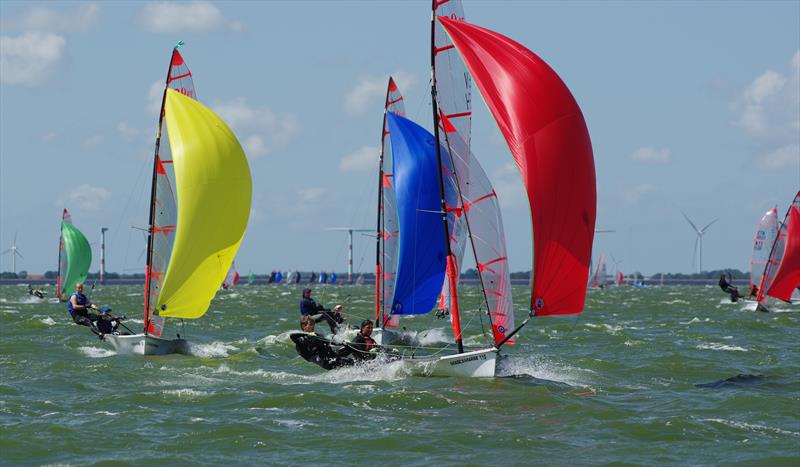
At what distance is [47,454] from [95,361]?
12.7 metres

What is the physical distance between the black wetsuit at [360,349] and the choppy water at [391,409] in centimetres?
48

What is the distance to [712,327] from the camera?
46.6 m

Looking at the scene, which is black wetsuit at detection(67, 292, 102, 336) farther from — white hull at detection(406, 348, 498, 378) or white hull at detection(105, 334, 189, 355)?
white hull at detection(406, 348, 498, 378)

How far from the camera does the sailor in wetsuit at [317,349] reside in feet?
87.3

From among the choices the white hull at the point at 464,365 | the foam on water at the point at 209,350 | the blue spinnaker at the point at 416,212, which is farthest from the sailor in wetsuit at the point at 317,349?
the foam on water at the point at 209,350

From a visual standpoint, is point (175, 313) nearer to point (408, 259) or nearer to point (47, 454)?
point (408, 259)

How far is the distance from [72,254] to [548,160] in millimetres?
53768

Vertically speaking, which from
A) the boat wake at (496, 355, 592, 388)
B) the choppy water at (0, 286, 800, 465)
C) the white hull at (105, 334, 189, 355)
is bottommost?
the choppy water at (0, 286, 800, 465)

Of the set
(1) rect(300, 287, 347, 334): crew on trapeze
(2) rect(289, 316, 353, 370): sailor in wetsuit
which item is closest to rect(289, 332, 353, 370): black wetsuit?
(2) rect(289, 316, 353, 370): sailor in wetsuit

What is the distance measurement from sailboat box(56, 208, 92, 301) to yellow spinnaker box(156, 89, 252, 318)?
138 ft

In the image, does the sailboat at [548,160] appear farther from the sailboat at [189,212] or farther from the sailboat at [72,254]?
the sailboat at [72,254]

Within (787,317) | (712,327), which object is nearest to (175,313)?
(712,327)

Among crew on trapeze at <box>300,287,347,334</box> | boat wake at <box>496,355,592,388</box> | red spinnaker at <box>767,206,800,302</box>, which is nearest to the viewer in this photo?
boat wake at <box>496,355,592,388</box>

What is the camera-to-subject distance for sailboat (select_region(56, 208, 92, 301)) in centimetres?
7050
